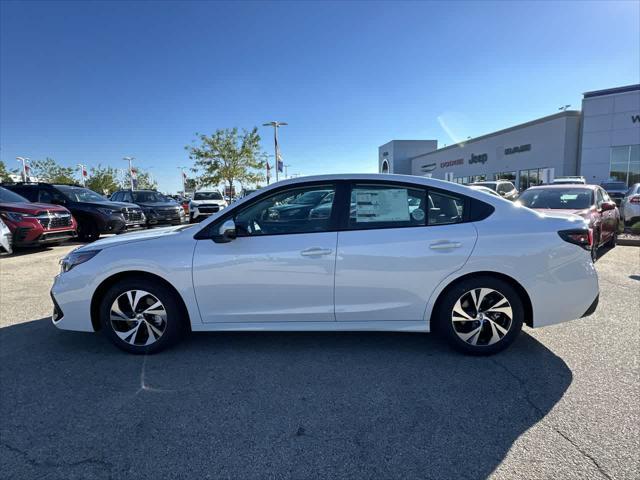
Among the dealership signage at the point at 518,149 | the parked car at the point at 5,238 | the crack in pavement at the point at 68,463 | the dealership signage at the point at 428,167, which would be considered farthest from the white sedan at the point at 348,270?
the dealership signage at the point at 428,167

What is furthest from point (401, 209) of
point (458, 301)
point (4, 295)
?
point (4, 295)

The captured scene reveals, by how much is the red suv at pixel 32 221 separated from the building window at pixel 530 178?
33.6 m

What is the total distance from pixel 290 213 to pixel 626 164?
32.6 m

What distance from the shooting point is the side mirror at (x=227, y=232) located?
3.22m

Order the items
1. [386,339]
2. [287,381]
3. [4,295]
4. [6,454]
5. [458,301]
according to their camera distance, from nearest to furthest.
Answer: [6,454] → [287,381] → [458,301] → [386,339] → [4,295]

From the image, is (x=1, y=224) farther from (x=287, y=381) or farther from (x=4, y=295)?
(x=287, y=381)

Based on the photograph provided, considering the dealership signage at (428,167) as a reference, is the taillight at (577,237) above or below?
below

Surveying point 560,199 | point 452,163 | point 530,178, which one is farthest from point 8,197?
point 452,163

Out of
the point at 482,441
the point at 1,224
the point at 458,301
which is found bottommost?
the point at 482,441

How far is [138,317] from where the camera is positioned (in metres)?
3.42

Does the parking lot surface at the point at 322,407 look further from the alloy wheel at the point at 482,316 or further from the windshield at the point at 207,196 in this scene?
the windshield at the point at 207,196

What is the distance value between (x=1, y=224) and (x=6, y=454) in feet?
24.9

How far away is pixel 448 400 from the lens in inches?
106

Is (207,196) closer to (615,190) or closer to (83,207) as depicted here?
(83,207)
